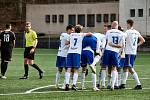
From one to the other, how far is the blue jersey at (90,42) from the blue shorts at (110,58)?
0.45 m

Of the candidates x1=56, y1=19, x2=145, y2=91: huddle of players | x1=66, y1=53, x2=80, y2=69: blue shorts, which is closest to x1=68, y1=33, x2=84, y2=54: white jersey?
x1=56, y1=19, x2=145, y2=91: huddle of players

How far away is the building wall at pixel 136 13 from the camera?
6862 centimetres

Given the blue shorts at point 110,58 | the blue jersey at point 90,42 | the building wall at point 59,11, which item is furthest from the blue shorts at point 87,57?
the building wall at point 59,11

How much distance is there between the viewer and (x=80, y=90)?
17.2 metres

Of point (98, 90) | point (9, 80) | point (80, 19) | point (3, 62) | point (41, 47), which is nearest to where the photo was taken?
point (98, 90)

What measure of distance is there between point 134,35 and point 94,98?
12.2 feet

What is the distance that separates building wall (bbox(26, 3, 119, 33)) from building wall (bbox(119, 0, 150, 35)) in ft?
13.5

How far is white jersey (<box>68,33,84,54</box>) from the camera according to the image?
17.2m

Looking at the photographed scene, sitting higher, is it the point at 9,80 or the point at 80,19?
the point at 80,19

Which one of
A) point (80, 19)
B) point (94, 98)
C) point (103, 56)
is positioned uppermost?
point (80, 19)

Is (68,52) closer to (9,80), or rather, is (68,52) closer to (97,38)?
(97,38)

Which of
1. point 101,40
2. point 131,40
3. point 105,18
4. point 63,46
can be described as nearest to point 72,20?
point 105,18

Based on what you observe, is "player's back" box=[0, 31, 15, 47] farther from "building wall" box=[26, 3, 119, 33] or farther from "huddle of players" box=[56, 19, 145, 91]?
"building wall" box=[26, 3, 119, 33]

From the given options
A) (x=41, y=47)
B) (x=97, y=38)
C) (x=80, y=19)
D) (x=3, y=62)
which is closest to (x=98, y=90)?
(x=97, y=38)
